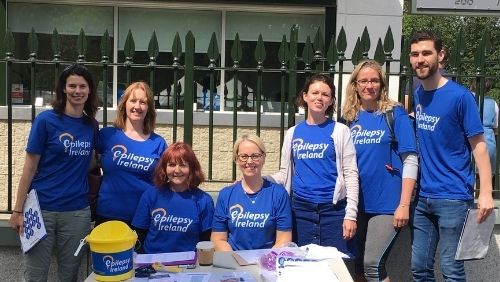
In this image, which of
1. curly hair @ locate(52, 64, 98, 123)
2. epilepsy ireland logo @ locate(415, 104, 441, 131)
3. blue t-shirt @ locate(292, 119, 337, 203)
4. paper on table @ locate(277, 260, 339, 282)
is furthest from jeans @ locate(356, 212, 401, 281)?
curly hair @ locate(52, 64, 98, 123)

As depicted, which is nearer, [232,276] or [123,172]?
[232,276]

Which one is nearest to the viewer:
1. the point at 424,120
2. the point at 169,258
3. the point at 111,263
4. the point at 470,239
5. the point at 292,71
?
the point at 111,263

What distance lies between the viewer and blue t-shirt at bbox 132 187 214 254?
3.20 meters

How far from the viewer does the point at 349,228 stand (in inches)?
127

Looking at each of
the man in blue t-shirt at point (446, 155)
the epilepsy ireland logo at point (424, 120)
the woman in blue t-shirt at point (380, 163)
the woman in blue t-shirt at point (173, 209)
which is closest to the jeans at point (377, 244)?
the woman in blue t-shirt at point (380, 163)

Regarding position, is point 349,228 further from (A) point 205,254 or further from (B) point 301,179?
(A) point 205,254

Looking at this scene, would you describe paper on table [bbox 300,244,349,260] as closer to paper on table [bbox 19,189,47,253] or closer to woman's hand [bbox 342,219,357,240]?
woman's hand [bbox 342,219,357,240]

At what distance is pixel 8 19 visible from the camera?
7539 mm

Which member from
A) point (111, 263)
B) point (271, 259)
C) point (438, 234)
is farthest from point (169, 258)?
point (438, 234)

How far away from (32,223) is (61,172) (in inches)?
13.3

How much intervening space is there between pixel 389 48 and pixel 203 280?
227 cm

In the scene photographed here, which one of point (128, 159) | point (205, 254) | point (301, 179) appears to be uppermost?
point (128, 159)

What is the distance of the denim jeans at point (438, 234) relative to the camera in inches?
125

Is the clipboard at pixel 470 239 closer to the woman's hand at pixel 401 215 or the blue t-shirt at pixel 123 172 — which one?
the woman's hand at pixel 401 215
